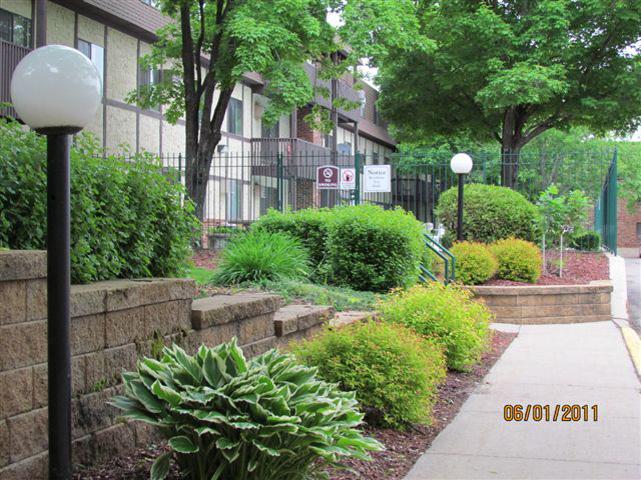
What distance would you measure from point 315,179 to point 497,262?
Answer: 10989 millimetres

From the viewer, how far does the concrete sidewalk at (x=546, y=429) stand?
4539mm

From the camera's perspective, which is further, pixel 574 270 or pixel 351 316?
pixel 574 270

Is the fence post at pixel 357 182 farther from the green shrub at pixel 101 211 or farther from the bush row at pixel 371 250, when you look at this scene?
the green shrub at pixel 101 211

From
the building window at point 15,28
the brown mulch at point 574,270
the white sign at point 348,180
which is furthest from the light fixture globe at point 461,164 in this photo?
the building window at point 15,28

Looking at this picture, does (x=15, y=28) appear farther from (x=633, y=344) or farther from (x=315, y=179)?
(x=633, y=344)

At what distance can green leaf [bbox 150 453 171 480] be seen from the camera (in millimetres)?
3461

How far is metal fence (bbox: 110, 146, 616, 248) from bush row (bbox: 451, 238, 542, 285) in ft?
11.8

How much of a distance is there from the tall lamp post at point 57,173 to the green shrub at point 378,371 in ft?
7.65

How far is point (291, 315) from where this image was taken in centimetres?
665

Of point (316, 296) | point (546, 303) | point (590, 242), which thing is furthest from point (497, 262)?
point (590, 242)

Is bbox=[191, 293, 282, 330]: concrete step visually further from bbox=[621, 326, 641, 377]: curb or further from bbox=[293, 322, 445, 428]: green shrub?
bbox=[621, 326, 641, 377]: curb

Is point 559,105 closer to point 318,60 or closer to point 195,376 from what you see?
point 318,60

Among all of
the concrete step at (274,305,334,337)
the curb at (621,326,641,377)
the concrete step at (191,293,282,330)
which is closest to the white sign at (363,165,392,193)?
the curb at (621,326,641,377)

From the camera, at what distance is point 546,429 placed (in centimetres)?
551
